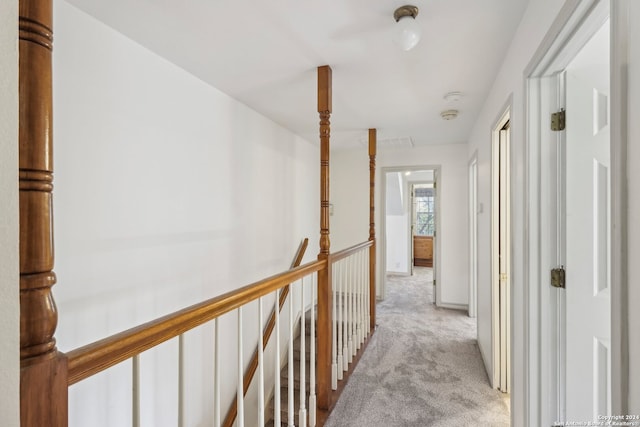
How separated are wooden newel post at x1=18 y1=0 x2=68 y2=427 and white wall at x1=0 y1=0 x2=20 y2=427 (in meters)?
0.06

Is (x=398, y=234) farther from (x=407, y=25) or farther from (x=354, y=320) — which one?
(x=407, y=25)

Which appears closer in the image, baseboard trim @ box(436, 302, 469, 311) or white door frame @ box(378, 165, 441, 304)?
baseboard trim @ box(436, 302, 469, 311)

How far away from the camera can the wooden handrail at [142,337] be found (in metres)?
0.62

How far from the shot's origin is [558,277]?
126 centimetres

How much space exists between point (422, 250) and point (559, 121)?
21.1ft

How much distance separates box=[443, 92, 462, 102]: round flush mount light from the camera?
7.90 feet

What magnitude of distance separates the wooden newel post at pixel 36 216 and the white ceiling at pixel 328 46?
1.18 meters

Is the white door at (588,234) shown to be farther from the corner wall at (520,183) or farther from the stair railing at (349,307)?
the stair railing at (349,307)

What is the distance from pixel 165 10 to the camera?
1469mm

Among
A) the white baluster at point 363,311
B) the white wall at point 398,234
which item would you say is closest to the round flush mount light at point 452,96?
the white baluster at point 363,311

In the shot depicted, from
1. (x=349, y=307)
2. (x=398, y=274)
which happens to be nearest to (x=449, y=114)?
(x=349, y=307)

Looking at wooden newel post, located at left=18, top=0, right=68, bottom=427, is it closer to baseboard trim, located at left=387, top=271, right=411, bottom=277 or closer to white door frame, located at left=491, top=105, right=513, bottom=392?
white door frame, located at left=491, top=105, right=513, bottom=392

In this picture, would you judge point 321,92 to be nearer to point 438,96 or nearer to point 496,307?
point 438,96

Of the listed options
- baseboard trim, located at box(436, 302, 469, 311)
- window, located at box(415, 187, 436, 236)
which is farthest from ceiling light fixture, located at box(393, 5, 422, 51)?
window, located at box(415, 187, 436, 236)
